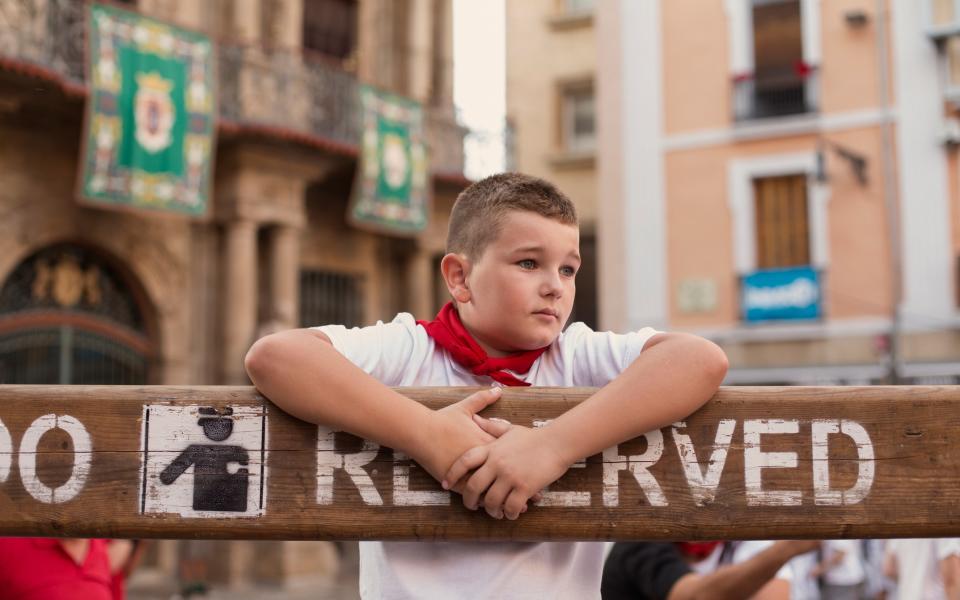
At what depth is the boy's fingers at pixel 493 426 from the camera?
205 centimetres

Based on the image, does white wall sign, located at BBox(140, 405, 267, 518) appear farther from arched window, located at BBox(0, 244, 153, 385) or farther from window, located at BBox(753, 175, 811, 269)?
window, located at BBox(753, 175, 811, 269)

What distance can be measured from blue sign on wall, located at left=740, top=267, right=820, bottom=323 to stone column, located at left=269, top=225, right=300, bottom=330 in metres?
6.83

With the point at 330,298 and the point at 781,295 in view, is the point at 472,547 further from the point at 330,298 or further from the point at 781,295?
the point at 781,295

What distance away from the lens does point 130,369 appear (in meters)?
14.0

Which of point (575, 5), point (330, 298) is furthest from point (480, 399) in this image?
point (575, 5)

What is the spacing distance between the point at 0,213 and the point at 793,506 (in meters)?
12.0

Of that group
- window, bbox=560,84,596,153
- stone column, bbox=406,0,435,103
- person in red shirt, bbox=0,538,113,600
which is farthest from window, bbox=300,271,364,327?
person in red shirt, bbox=0,538,113,600

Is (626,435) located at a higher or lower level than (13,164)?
lower

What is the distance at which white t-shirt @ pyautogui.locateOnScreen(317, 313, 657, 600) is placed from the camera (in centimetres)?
214

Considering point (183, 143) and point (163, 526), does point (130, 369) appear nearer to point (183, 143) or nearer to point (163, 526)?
point (183, 143)

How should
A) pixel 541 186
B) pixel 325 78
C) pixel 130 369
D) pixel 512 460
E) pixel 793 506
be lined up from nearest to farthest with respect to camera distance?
1. pixel 512 460
2. pixel 793 506
3. pixel 541 186
4. pixel 130 369
5. pixel 325 78

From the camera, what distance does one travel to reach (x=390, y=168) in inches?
616

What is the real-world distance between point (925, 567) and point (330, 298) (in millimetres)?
12750

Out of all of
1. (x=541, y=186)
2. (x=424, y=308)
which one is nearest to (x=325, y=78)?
(x=424, y=308)
